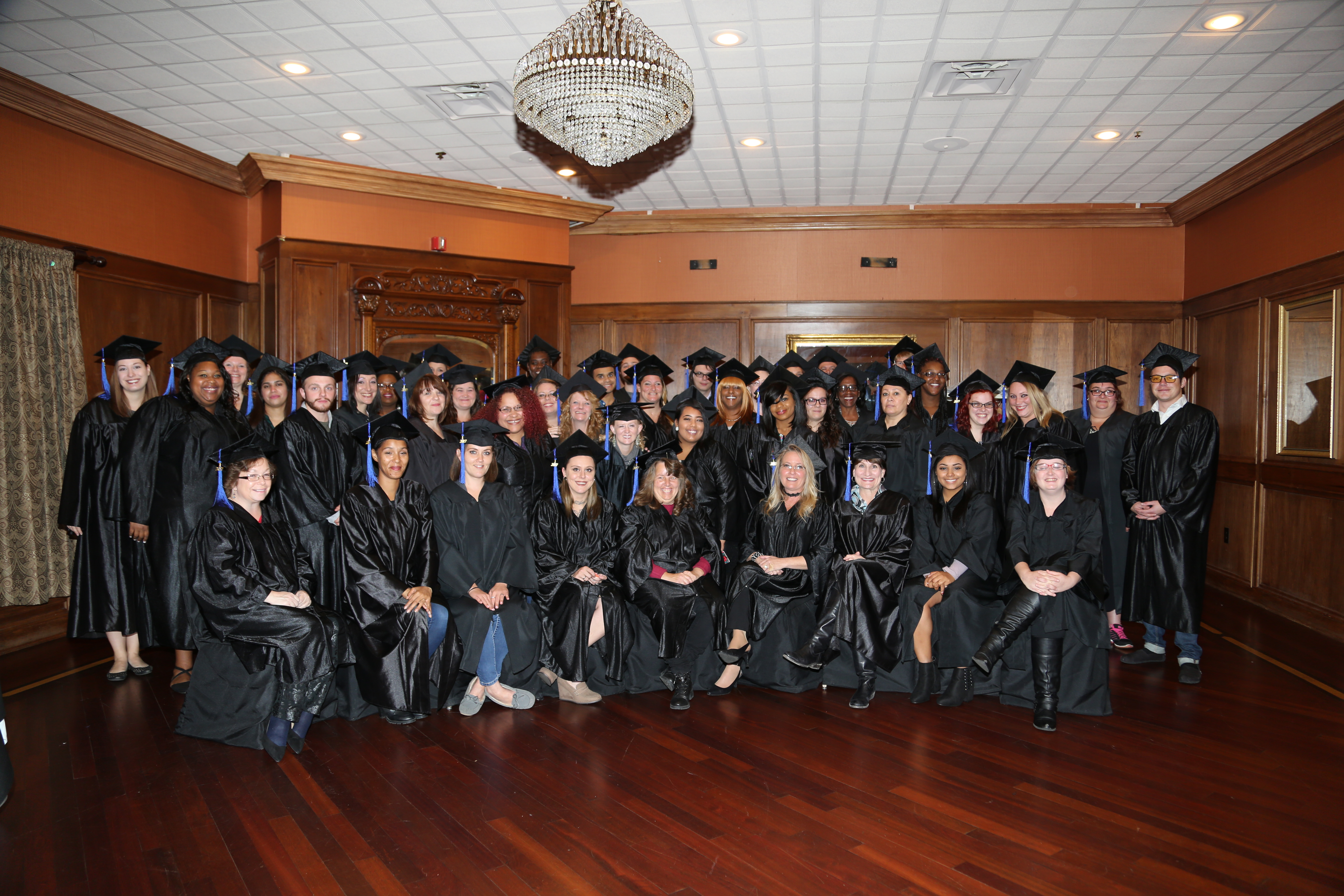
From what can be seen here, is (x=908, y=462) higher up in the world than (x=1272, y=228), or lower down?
lower down

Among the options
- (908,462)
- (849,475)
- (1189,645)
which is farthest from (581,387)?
(1189,645)

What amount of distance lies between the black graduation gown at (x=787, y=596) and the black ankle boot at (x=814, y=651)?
0.45 feet

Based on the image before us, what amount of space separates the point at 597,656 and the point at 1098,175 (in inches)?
263

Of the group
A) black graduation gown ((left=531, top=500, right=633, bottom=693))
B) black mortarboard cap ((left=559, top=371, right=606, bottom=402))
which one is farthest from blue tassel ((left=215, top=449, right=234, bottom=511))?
black mortarboard cap ((left=559, top=371, right=606, bottom=402))

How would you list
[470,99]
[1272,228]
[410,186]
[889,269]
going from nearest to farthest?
[470,99]
[1272,228]
[410,186]
[889,269]

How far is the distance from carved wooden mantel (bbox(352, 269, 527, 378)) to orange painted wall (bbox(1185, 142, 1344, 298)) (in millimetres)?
7008

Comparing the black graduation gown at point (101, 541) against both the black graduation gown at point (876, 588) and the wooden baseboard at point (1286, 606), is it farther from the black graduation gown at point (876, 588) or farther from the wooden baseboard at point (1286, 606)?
the wooden baseboard at point (1286, 606)

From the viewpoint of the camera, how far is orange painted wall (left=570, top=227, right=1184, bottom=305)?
907cm

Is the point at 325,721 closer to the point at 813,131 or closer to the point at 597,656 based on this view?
the point at 597,656

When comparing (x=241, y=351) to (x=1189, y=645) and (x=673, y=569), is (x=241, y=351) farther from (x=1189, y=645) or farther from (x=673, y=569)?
(x=1189, y=645)

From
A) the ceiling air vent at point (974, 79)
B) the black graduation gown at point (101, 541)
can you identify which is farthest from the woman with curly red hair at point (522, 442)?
the ceiling air vent at point (974, 79)

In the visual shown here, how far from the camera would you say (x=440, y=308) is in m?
8.44

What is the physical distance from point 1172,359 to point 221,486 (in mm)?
5620

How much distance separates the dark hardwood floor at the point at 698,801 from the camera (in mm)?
2793
